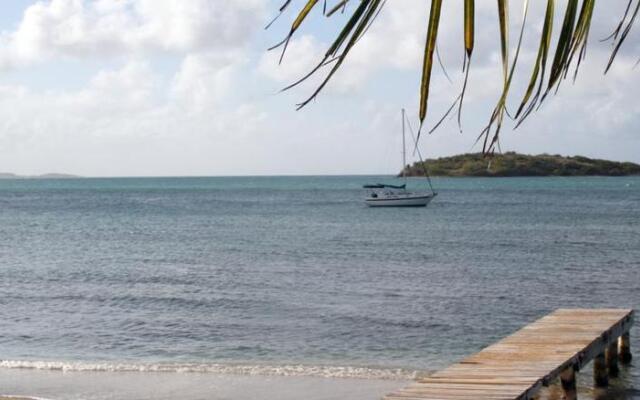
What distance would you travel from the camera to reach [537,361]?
32.2ft

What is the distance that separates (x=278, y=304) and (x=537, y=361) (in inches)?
548

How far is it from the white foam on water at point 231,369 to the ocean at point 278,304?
0.04 metres

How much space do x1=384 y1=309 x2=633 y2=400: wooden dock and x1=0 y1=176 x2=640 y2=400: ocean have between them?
0.99 meters

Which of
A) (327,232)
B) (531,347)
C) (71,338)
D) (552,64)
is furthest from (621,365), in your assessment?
(327,232)

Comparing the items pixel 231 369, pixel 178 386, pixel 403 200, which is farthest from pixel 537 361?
pixel 403 200

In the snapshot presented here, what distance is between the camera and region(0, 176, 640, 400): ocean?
1476cm

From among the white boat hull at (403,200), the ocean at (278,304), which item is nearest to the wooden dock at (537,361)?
the ocean at (278,304)

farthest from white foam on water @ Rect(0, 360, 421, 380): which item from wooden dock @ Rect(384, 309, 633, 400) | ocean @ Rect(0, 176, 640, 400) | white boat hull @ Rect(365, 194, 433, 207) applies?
white boat hull @ Rect(365, 194, 433, 207)

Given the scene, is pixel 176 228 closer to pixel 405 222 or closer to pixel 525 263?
pixel 405 222

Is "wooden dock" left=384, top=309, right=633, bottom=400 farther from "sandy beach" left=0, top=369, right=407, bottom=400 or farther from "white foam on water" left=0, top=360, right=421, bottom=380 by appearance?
"white foam on water" left=0, top=360, right=421, bottom=380

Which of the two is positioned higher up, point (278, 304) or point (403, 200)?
point (403, 200)

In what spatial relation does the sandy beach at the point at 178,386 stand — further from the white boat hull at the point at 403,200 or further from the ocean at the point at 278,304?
the white boat hull at the point at 403,200

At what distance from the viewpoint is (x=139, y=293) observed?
25656mm

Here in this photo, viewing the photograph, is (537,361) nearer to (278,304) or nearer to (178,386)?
(178,386)
